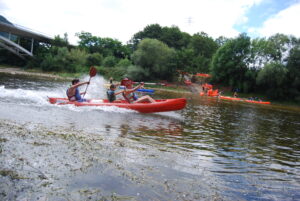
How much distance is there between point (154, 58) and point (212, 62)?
411 inches

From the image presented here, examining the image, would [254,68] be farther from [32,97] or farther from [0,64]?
[0,64]

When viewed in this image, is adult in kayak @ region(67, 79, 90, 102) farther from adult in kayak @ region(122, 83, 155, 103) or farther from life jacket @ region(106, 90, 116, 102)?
adult in kayak @ region(122, 83, 155, 103)

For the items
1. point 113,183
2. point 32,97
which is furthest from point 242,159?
point 32,97

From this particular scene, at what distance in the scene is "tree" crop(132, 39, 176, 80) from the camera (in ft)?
149

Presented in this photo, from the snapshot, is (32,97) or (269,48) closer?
(32,97)

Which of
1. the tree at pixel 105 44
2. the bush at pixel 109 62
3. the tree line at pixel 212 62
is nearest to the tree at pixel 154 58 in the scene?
the tree line at pixel 212 62

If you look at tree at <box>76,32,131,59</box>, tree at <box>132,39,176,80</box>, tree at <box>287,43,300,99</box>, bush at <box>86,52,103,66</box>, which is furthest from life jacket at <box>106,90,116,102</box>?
tree at <box>76,32,131,59</box>

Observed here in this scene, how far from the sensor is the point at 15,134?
5785 millimetres

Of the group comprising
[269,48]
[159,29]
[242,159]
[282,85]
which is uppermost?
[159,29]

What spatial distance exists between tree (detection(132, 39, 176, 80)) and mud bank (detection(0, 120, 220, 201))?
4019 centimetres

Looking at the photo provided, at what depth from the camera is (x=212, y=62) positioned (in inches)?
1786

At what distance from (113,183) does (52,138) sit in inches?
105

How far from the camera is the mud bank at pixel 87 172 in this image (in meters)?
3.47

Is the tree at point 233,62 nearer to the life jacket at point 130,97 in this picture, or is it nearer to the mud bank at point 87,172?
the life jacket at point 130,97
